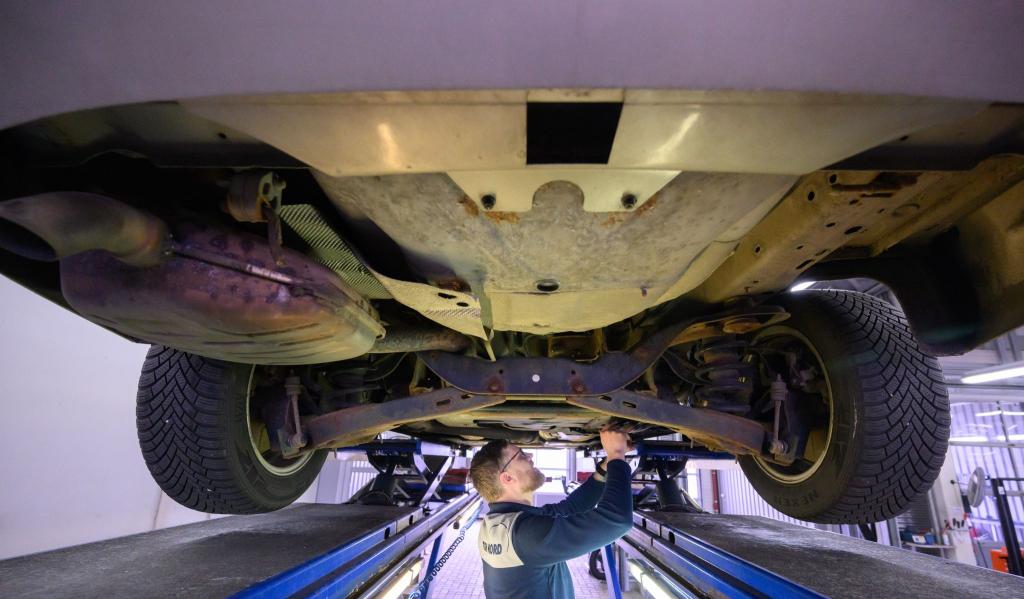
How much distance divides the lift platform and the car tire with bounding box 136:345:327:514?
0.71 ft

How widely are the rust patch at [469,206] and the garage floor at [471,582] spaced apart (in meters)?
3.88

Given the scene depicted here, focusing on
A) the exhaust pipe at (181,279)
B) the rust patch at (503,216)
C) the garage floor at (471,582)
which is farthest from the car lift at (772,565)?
the garage floor at (471,582)

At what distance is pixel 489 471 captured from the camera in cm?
196

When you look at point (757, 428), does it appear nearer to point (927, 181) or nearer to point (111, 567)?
point (927, 181)

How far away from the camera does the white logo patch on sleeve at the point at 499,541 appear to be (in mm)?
1680

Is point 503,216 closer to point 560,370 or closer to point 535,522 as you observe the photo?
point 560,370

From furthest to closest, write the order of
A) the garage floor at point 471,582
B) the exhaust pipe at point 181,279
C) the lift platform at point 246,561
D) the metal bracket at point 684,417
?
the garage floor at point 471,582 < the metal bracket at point 684,417 < the lift platform at point 246,561 < the exhaust pipe at point 181,279

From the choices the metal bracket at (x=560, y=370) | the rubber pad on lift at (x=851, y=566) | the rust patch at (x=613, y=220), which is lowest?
the rubber pad on lift at (x=851, y=566)

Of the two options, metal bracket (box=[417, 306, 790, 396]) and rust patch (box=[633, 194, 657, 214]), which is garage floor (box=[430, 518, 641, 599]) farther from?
rust patch (box=[633, 194, 657, 214])

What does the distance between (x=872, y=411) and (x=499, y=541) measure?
132 centimetres

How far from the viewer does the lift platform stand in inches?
51.9

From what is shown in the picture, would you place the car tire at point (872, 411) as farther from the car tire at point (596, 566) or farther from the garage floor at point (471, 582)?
the car tire at point (596, 566)

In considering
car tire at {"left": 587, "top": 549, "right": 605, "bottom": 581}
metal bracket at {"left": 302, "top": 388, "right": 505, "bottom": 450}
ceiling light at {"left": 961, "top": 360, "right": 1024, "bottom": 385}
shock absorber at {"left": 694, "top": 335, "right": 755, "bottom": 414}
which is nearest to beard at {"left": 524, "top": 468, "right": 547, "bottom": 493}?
metal bracket at {"left": 302, "top": 388, "right": 505, "bottom": 450}

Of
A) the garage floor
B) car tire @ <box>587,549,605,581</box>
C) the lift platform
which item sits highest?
the lift platform
